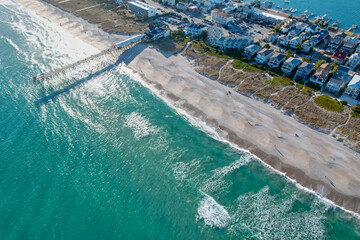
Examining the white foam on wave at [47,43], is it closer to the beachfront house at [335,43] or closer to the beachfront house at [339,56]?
the beachfront house at [339,56]

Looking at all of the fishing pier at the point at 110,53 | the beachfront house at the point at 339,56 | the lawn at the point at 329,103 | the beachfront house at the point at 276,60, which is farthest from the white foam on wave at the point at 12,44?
the beachfront house at the point at 339,56

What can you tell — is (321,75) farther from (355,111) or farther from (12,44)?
(12,44)

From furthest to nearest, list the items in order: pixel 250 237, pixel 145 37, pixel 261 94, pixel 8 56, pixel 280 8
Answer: pixel 280 8
pixel 145 37
pixel 8 56
pixel 261 94
pixel 250 237

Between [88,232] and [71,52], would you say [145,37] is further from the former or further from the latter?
[88,232]

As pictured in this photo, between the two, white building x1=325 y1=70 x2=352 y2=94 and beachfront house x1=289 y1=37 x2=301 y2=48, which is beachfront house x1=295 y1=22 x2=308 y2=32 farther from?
white building x1=325 y1=70 x2=352 y2=94

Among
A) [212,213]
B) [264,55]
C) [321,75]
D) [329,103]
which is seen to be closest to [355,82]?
[321,75]

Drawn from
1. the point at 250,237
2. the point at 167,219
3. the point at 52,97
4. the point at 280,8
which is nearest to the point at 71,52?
the point at 52,97

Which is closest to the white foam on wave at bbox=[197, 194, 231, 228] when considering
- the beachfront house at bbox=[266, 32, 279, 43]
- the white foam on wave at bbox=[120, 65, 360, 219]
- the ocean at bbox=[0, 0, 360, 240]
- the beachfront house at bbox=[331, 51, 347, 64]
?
the ocean at bbox=[0, 0, 360, 240]
